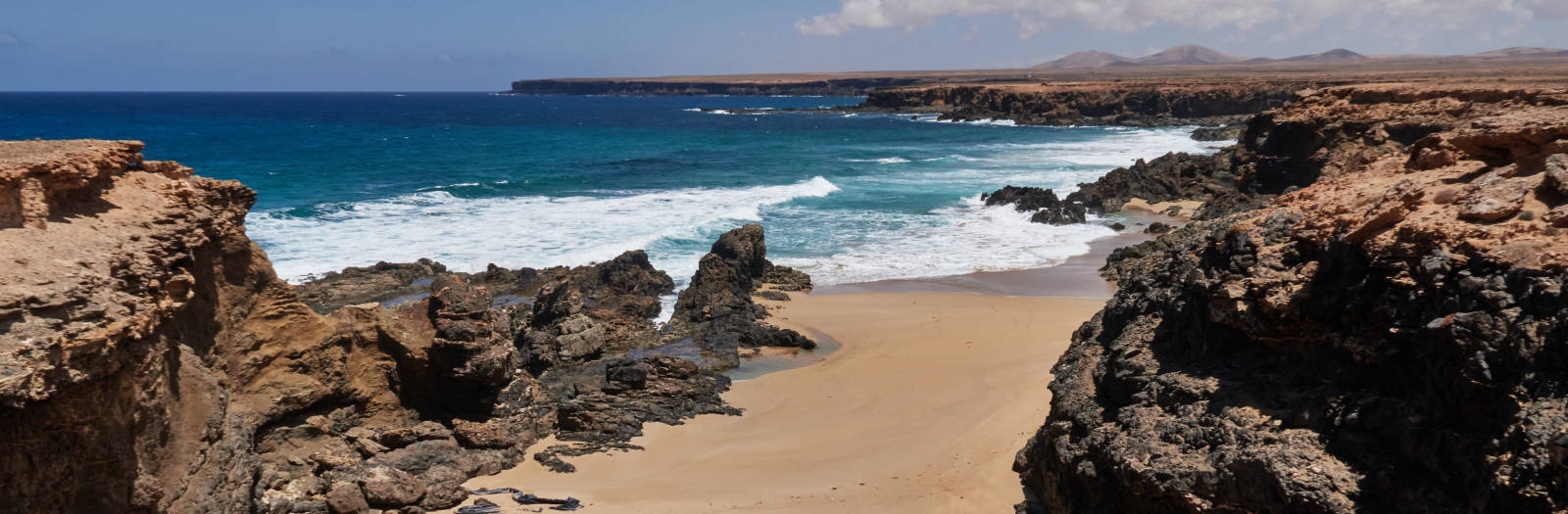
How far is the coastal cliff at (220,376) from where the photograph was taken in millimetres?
4441

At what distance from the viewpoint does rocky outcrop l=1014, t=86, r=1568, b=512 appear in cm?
376

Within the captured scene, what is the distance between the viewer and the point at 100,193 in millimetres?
5789

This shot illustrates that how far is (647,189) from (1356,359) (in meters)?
30.6

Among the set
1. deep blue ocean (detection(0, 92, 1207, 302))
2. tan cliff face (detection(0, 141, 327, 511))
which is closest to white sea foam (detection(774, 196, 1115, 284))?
deep blue ocean (detection(0, 92, 1207, 302))

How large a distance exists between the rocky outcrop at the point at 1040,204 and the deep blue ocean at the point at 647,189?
585 mm

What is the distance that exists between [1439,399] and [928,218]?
74.1 ft

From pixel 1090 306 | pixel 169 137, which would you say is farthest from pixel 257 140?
pixel 1090 306

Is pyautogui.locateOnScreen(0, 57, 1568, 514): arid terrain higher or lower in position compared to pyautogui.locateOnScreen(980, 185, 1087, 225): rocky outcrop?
higher

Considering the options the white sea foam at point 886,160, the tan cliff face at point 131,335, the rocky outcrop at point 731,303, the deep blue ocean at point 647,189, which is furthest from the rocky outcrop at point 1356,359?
the white sea foam at point 886,160

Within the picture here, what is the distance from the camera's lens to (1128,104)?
81.4 meters

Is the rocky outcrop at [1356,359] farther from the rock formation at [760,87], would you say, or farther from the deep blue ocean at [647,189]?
the rock formation at [760,87]

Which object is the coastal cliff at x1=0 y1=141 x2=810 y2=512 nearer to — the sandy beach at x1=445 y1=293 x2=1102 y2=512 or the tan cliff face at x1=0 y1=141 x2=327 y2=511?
the tan cliff face at x1=0 y1=141 x2=327 y2=511

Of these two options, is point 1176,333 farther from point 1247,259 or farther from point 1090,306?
point 1090,306

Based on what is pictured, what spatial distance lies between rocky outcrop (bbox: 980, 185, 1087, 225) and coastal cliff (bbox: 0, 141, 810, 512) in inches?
656
